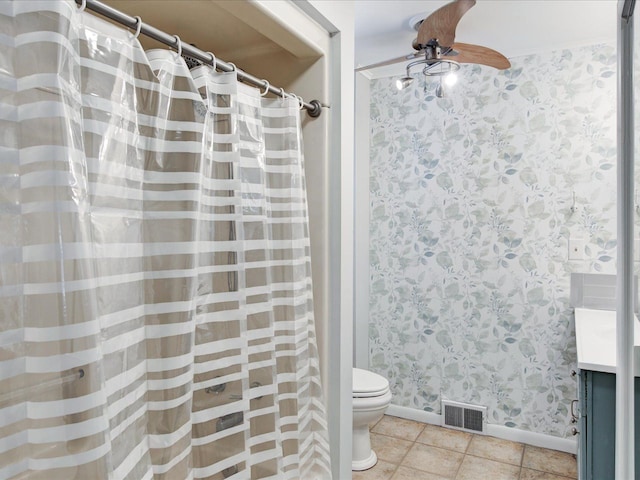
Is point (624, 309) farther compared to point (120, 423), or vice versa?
Result: point (624, 309)

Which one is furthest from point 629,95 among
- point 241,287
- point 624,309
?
point 241,287

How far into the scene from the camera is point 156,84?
94 cm

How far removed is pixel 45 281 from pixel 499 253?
2.82 metres

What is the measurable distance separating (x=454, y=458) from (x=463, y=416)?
426 millimetres

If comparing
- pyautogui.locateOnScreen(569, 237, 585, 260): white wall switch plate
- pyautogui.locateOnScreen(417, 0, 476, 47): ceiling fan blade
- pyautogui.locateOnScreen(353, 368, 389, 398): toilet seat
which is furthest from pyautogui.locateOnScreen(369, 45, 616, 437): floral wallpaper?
pyautogui.locateOnScreen(417, 0, 476, 47): ceiling fan blade

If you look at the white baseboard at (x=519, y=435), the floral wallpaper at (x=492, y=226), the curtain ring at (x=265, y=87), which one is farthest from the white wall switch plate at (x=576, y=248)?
the curtain ring at (x=265, y=87)

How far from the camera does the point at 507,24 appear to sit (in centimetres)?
258

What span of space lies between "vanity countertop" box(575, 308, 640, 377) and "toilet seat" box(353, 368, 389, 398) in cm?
105

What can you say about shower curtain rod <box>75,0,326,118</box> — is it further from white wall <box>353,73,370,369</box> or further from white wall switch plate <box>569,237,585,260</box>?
white wall switch plate <box>569,237,585,260</box>

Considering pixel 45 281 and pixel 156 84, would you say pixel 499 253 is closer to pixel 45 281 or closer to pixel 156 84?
pixel 156 84

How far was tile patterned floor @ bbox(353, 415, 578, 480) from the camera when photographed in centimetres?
255

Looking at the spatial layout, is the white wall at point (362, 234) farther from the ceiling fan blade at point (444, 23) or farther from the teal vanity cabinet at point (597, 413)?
the teal vanity cabinet at point (597, 413)

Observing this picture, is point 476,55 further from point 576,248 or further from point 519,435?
point 519,435

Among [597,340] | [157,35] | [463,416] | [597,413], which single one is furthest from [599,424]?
[157,35]
